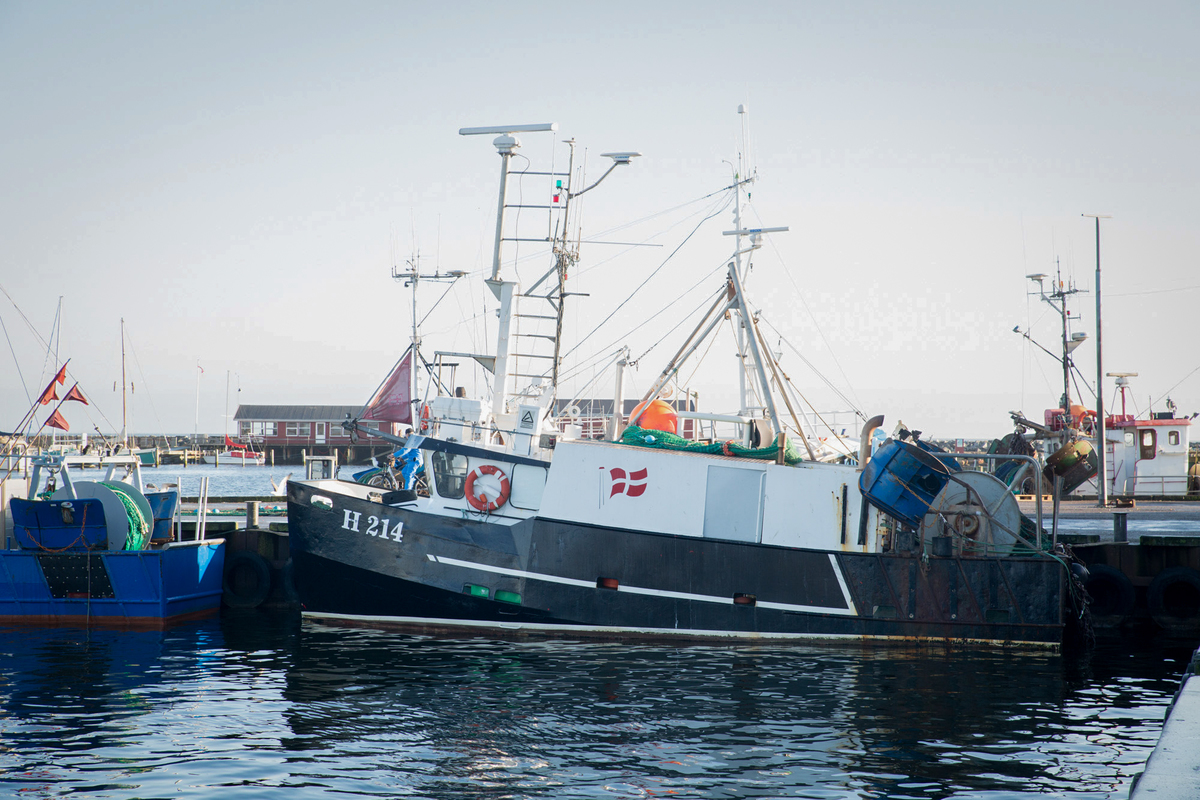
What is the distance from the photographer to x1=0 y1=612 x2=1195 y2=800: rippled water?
319 inches

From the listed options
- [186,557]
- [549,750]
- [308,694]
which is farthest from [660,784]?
[186,557]

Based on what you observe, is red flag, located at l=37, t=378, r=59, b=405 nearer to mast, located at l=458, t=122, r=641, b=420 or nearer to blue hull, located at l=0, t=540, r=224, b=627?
blue hull, located at l=0, t=540, r=224, b=627

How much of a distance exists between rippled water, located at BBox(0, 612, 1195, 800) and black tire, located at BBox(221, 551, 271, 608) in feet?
11.4

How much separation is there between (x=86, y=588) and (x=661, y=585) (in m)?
10.2

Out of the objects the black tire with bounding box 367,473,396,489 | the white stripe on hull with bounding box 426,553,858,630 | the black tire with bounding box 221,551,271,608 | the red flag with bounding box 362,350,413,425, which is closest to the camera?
the white stripe on hull with bounding box 426,553,858,630

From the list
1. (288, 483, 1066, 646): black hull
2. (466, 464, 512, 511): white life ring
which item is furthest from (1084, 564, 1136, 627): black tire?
(466, 464, 512, 511): white life ring

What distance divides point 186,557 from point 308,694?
6.95 meters

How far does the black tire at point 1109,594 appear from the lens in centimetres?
1591

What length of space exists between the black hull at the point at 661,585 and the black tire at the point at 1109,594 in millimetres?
3180

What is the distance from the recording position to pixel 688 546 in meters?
14.1

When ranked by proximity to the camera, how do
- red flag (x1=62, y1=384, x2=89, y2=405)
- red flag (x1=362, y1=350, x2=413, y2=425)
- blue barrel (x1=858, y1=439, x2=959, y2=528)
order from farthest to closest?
1. red flag (x1=362, y1=350, x2=413, y2=425)
2. red flag (x1=62, y1=384, x2=89, y2=405)
3. blue barrel (x1=858, y1=439, x2=959, y2=528)

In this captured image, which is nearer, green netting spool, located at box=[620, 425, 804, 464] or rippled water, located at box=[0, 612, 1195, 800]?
rippled water, located at box=[0, 612, 1195, 800]

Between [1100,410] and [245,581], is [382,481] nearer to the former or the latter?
[245,581]

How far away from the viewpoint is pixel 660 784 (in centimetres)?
799
